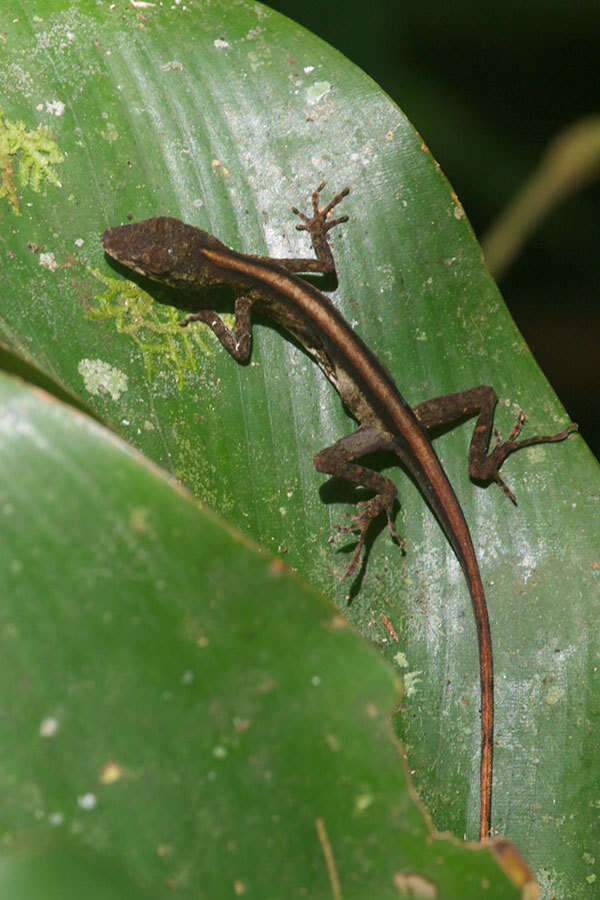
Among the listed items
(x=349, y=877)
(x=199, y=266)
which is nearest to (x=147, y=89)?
(x=199, y=266)

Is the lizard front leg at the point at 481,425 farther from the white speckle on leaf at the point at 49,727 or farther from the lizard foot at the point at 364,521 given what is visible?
the white speckle on leaf at the point at 49,727

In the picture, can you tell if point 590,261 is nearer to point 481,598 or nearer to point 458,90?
point 458,90

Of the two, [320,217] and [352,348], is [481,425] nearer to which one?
[352,348]

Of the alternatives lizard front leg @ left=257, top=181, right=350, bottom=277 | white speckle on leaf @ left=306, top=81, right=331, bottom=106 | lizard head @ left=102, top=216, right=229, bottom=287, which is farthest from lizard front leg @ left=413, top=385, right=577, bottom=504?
white speckle on leaf @ left=306, top=81, right=331, bottom=106

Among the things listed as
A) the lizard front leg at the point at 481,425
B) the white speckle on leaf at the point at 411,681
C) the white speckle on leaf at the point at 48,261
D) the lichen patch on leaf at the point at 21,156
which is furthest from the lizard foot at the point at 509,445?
the lichen patch on leaf at the point at 21,156

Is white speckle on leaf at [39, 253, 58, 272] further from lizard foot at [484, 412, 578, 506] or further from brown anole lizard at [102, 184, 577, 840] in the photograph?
lizard foot at [484, 412, 578, 506]

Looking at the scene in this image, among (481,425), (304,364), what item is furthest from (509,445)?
(304,364)
